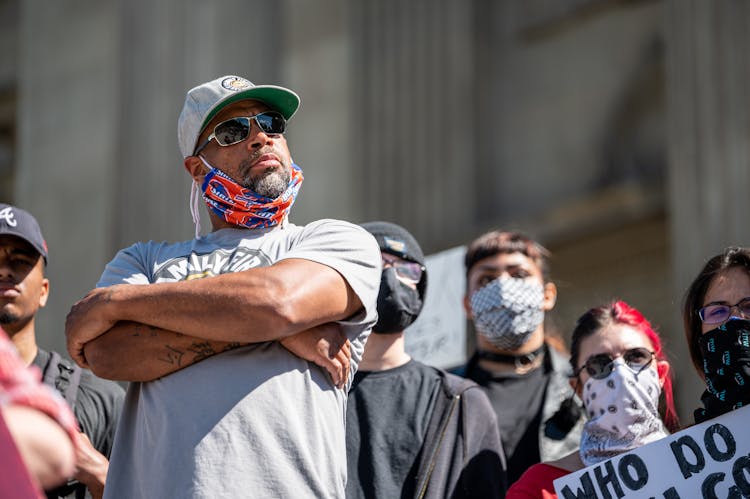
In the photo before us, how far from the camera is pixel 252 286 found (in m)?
3.93

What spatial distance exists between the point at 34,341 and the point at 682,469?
211 centimetres

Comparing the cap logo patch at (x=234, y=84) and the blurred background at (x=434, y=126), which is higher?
the blurred background at (x=434, y=126)

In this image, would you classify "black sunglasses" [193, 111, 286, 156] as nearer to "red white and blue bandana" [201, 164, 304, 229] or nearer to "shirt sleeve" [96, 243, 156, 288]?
"red white and blue bandana" [201, 164, 304, 229]

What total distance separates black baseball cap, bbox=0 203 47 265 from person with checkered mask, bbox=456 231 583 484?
1631mm

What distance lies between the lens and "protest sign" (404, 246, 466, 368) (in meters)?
6.57

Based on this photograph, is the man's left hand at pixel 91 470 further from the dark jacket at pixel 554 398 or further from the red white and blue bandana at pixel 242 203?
the dark jacket at pixel 554 398

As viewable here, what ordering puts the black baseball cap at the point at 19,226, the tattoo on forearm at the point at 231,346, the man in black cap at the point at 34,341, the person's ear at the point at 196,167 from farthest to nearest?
the black baseball cap at the point at 19,226, the man in black cap at the point at 34,341, the person's ear at the point at 196,167, the tattoo on forearm at the point at 231,346

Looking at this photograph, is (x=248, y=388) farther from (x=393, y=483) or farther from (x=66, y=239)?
(x=66, y=239)

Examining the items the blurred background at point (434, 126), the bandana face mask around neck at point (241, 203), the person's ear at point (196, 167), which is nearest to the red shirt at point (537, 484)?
the bandana face mask around neck at point (241, 203)

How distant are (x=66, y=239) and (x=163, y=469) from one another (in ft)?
34.4

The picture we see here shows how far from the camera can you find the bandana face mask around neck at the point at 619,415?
187 inches

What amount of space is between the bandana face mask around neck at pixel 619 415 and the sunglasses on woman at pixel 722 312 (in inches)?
15.7

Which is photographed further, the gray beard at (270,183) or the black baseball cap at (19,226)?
the black baseball cap at (19,226)

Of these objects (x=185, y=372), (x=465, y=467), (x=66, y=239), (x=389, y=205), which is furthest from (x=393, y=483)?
(x=66, y=239)
